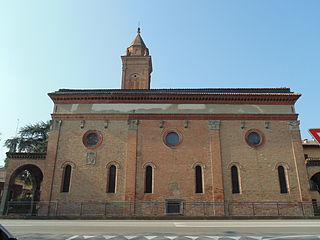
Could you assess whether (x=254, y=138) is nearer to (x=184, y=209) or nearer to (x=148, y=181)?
(x=184, y=209)

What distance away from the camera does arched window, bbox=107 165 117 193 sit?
719 inches

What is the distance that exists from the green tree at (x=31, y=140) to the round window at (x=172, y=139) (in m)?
18.9

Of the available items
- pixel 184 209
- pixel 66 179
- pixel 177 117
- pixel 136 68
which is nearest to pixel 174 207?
pixel 184 209

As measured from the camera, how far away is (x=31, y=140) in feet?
104

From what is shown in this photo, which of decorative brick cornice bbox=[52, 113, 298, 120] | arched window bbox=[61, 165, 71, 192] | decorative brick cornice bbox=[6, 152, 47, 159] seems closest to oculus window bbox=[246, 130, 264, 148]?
decorative brick cornice bbox=[52, 113, 298, 120]

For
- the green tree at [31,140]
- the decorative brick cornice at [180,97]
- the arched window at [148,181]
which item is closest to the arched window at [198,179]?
the arched window at [148,181]

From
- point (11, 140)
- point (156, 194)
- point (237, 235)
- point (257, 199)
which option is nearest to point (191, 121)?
point (156, 194)

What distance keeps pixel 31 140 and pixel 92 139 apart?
16569 mm

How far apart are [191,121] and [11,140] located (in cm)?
2504

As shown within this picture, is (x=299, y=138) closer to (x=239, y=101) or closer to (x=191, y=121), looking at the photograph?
(x=239, y=101)

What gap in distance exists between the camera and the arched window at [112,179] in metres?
18.2

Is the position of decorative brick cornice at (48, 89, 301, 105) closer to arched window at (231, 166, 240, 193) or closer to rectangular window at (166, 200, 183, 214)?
arched window at (231, 166, 240, 193)

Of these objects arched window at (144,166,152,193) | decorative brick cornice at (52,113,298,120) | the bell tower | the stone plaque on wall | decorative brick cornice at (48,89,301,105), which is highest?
the bell tower

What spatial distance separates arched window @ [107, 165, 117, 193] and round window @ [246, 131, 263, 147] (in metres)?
10.8
